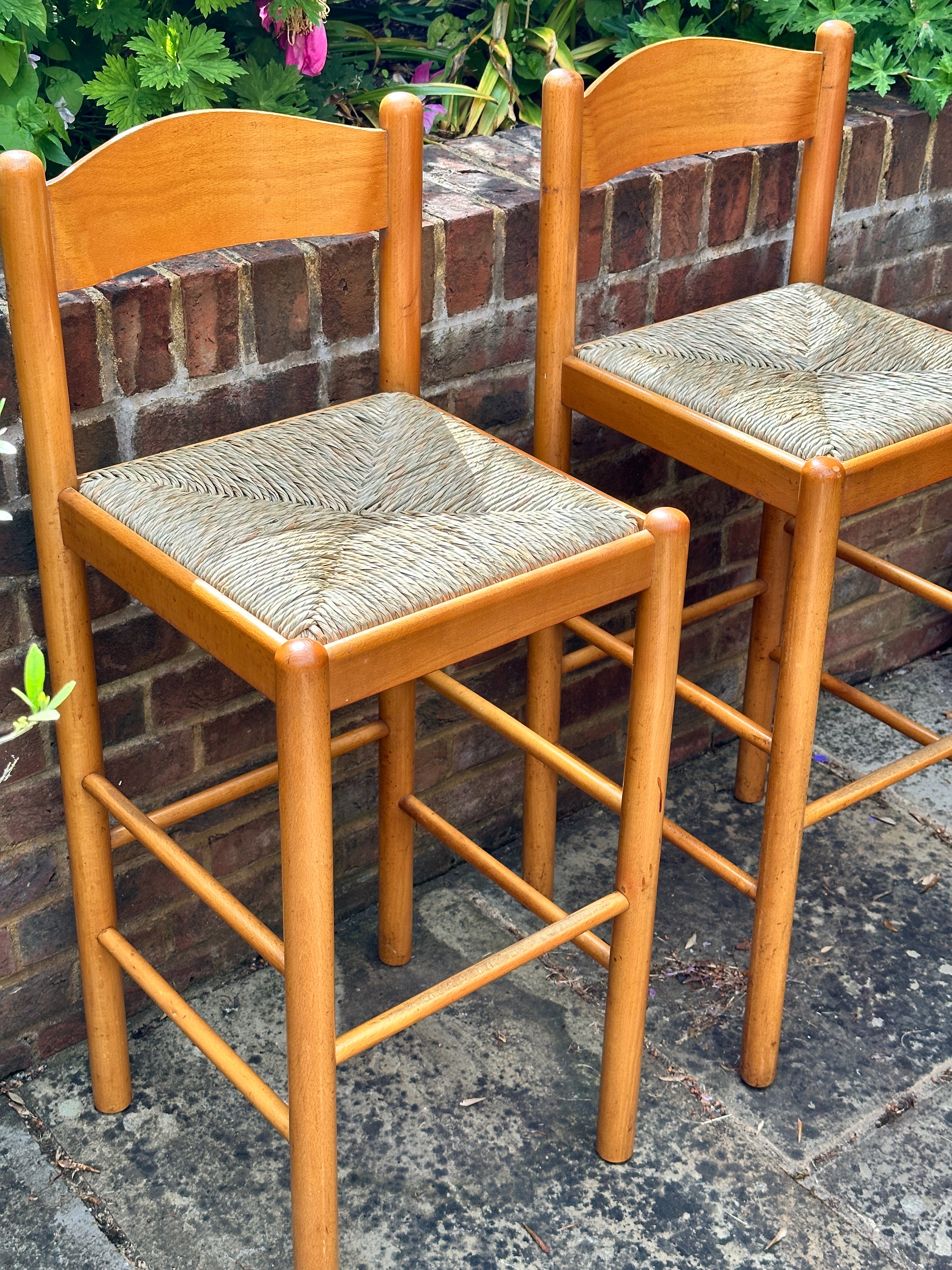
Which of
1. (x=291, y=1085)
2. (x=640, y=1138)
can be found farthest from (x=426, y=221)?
(x=640, y=1138)

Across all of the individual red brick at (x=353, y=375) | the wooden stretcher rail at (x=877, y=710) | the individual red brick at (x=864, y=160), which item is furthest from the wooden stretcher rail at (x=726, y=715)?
the individual red brick at (x=864, y=160)

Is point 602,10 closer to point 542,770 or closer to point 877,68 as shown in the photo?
point 877,68

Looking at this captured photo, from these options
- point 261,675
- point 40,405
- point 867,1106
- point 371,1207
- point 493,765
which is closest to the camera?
point 261,675

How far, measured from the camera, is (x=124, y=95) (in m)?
1.52

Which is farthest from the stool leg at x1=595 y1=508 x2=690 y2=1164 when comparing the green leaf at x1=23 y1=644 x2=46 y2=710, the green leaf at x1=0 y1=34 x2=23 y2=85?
the green leaf at x1=0 y1=34 x2=23 y2=85

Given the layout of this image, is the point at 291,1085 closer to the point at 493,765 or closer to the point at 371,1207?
the point at 371,1207

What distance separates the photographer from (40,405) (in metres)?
1.28

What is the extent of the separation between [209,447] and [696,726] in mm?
1100

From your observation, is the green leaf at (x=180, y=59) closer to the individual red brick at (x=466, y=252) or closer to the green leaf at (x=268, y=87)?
the green leaf at (x=268, y=87)

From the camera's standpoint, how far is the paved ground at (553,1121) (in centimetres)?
152

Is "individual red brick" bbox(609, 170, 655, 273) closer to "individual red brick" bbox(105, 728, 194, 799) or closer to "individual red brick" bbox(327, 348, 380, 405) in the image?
"individual red brick" bbox(327, 348, 380, 405)

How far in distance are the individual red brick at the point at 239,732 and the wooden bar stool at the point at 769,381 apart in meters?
0.39

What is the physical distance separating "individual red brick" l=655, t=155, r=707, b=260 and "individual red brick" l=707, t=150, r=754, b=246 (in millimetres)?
20

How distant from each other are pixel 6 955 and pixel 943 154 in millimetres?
1675
